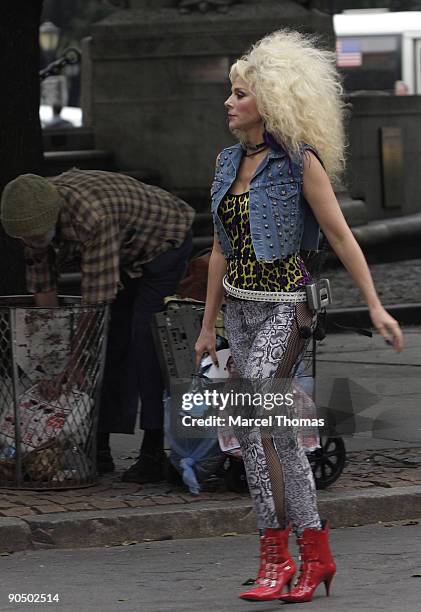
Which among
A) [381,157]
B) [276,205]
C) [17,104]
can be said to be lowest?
[381,157]

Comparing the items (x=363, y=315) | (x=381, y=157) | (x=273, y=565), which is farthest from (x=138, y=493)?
(x=381, y=157)

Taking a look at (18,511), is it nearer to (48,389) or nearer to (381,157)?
(48,389)

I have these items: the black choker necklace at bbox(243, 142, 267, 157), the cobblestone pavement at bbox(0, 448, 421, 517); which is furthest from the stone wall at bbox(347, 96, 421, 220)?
the black choker necklace at bbox(243, 142, 267, 157)

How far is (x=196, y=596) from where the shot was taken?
5.27 m

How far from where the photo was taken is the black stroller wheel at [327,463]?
6660mm

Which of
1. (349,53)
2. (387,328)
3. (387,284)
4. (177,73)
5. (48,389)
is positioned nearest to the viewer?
(387,328)

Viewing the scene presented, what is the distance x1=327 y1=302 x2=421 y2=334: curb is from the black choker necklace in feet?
22.9

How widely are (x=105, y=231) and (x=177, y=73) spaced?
9.31 meters

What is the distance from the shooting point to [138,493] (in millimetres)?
6691

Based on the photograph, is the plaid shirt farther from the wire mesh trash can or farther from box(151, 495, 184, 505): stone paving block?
box(151, 495, 184, 505): stone paving block

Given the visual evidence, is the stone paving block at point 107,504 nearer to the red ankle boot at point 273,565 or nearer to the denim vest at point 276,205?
the red ankle boot at point 273,565

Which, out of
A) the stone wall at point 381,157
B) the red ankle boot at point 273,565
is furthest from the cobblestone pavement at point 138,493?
the stone wall at point 381,157

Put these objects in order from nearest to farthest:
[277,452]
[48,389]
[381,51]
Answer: [277,452] < [48,389] < [381,51]

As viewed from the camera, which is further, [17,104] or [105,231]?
[17,104]
